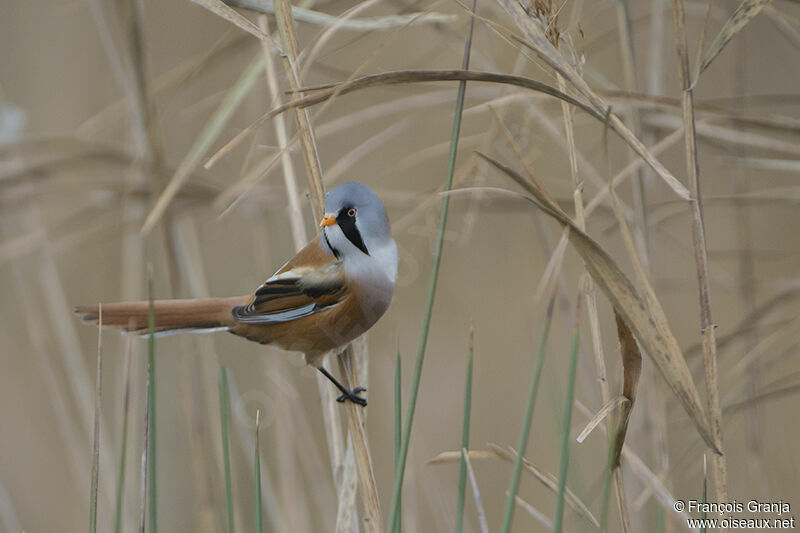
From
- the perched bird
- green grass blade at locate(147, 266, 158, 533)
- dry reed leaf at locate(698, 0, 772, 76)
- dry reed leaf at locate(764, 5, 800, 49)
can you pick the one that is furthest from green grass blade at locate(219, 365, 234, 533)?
dry reed leaf at locate(764, 5, 800, 49)

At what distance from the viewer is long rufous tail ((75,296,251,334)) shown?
1490 mm

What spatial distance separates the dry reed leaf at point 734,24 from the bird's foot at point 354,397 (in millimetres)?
850

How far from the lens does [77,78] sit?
3.73m

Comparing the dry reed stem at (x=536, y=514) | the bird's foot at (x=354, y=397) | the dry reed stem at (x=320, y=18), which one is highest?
the dry reed stem at (x=320, y=18)

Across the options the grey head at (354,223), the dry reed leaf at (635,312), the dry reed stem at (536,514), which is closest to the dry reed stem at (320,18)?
the grey head at (354,223)

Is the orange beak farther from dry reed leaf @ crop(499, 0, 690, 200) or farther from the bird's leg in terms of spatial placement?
dry reed leaf @ crop(499, 0, 690, 200)

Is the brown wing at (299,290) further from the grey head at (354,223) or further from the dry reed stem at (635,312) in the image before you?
the dry reed stem at (635,312)

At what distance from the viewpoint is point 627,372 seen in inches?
46.6

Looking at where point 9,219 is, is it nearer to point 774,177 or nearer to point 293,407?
point 293,407

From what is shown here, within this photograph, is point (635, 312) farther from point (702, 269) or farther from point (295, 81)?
point (295, 81)

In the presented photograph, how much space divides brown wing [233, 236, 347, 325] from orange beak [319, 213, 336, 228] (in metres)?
0.20

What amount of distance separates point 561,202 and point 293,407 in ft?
3.07

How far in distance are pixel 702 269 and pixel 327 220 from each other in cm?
66

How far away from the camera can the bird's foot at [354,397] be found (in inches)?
58.5
